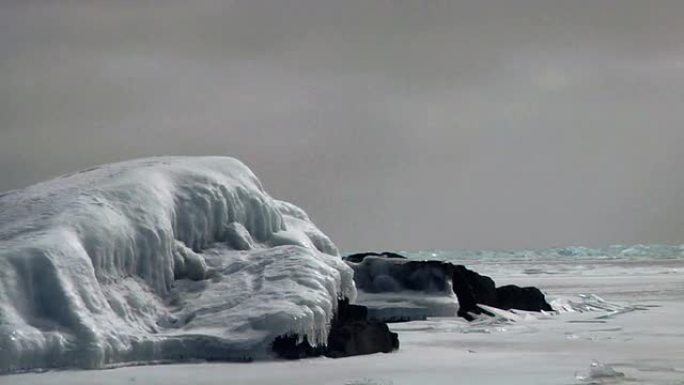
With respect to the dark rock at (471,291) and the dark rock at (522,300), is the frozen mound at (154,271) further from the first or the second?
the dark rock at (522,300)

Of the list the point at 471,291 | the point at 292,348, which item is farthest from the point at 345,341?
the point at 471,291

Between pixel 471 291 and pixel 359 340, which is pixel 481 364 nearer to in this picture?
pixel 359 340

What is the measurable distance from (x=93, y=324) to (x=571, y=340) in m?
9.70

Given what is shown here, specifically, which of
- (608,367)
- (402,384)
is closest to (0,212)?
(402,384)

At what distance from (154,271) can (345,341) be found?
11.4 feet

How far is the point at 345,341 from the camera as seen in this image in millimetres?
18297

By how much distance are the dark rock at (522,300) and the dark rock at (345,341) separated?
12074 mm

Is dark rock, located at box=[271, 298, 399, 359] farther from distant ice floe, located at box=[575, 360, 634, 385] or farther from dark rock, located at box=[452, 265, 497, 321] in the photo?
dark rock, located at box=[452, 265, 497, 321]

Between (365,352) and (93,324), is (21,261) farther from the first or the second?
(365,352)

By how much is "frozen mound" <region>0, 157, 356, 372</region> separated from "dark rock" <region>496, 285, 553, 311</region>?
1152cm

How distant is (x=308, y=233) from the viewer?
22.0 meters

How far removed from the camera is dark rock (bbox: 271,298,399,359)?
1705 cm

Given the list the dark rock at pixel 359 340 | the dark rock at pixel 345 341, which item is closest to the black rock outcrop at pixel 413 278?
the dark rock at pixel 345 341

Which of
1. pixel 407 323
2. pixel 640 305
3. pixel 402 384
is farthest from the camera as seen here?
pixel 640 305
